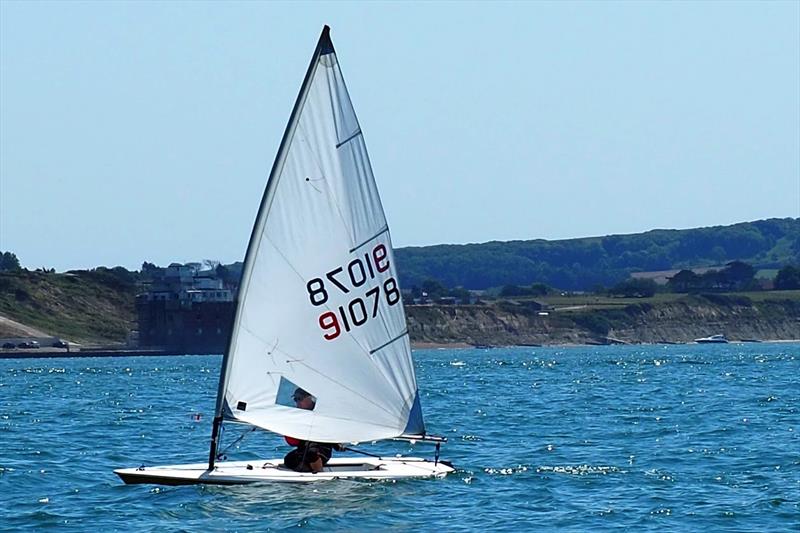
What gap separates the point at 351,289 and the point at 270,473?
356cm

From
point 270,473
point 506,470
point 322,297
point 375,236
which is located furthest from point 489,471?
point 375,236

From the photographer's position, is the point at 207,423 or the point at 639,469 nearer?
the point at 639,469

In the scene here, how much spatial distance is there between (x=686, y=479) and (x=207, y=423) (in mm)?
19736

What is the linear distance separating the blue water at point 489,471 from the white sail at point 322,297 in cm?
144

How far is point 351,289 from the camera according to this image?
28484 millimetres

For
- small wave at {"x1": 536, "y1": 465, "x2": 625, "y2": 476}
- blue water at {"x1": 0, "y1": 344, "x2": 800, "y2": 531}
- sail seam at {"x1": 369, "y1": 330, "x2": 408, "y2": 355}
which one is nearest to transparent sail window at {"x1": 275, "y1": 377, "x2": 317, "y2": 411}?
sail seam at {"x1": 369, "y1": 330, "x2": 408, "y2": 355}

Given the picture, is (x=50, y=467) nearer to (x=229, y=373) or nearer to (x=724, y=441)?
(x=229, y=373)

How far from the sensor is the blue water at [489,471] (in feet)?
84.2

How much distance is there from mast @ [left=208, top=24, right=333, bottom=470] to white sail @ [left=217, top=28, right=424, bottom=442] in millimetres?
23

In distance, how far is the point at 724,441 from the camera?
1534 inches

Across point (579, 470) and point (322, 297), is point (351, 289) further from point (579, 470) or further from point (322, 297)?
point (579, 470)

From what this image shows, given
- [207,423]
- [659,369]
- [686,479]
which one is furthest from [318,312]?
[659,369]

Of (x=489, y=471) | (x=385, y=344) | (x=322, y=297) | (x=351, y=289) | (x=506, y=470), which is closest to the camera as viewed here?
(x=322, y=297)

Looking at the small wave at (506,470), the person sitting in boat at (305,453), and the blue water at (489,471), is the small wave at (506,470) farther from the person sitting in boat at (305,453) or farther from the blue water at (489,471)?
the person sitting in boat at (305,453)
